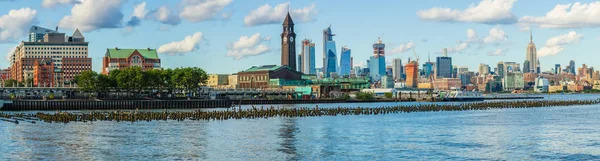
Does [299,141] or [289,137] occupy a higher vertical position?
[289,137]

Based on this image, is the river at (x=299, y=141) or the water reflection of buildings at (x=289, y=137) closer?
the river at (x=299, y=141)

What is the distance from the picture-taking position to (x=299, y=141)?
9375cm

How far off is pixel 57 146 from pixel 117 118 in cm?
4815

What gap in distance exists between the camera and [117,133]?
4087 inches

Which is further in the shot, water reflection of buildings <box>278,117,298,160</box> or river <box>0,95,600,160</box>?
water reflection of buildings <box>278,117,298,160</box>

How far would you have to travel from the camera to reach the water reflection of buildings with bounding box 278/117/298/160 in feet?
268

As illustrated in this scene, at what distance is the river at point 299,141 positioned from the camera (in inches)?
3103

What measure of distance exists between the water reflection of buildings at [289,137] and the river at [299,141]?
0.28 feet

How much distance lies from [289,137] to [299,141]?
5.64 meters

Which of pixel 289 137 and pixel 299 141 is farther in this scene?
pixel 289 137

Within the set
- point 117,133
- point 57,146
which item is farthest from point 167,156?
point 117,133

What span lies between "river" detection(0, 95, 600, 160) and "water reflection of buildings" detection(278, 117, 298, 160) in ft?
0.28

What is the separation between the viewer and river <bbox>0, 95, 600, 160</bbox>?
78.8m

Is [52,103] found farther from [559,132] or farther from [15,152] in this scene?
[559,132]
